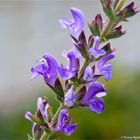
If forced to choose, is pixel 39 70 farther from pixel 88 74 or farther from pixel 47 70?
pixel 88 74

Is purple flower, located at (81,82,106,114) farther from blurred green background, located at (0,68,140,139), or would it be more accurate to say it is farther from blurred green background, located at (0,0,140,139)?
blurred green background, located at (0,68,140,139)

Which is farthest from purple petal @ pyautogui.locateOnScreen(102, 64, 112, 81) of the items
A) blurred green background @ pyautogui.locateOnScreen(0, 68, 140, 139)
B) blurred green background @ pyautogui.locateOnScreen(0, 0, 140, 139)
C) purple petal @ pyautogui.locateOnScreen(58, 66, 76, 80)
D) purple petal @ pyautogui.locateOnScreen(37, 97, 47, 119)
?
blurred green background @ pyautogui.locateOnScreen(0, 68, 140, 139)

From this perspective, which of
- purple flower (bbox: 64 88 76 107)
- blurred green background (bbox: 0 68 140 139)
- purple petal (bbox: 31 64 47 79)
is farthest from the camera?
blurred green background (bbox: 0 68 140 139)

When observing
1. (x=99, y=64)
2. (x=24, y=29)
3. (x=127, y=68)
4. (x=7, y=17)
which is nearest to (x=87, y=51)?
(x=99, y=64)

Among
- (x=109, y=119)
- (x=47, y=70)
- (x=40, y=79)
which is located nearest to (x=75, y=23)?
(x=47, y=70)

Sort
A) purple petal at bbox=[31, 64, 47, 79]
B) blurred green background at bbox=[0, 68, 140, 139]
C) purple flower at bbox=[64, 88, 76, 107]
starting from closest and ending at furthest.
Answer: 1. purple flower at bbox=[64, 88, 76, 107]
2. purple petal at bbox=[31, 64, 47, 79]
3. blurred green background at bbox=[0, 68, 140, 139]

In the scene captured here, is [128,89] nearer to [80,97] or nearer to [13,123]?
[13,123]
